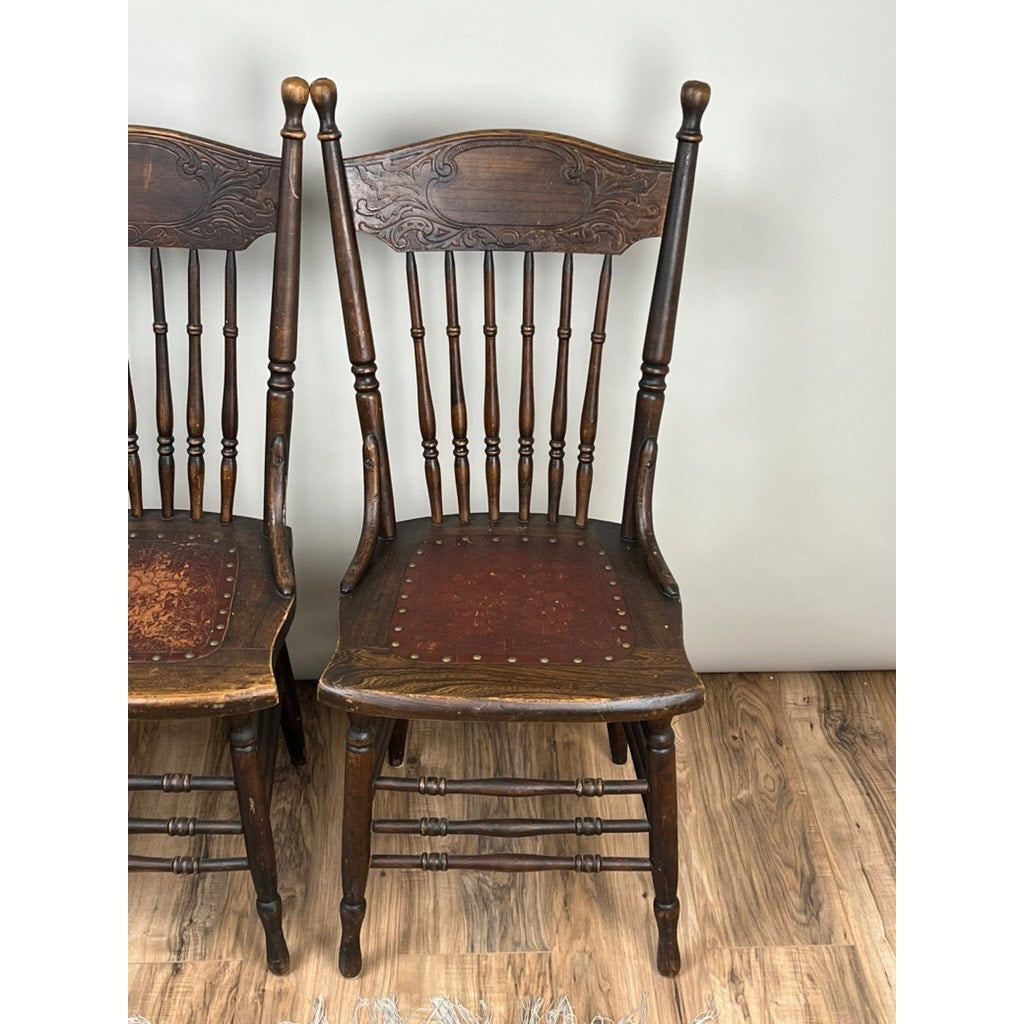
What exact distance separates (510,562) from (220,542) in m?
0.42

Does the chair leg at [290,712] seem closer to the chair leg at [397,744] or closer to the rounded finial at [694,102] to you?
the chair leg at [397,744]

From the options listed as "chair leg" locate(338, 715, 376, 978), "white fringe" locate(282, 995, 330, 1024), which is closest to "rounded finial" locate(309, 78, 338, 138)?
"chair leg" locate(338, 715, 376, 978)

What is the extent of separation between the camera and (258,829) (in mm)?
1451

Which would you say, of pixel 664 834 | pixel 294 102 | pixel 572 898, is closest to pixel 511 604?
pixel 664 834

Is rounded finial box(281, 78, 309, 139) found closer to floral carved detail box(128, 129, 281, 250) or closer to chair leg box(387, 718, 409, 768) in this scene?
floral carved detail box(128, 129, 281, 250)

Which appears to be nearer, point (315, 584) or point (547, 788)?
point (547, 788)

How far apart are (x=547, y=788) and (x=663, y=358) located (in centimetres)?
61

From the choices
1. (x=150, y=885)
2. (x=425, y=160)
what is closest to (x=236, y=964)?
(x=150, y=885)

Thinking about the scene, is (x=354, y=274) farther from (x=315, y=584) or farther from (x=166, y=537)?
(x=315, y=584)

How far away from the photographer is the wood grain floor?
151 cm

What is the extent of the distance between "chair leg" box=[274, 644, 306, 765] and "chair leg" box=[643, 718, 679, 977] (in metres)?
0.64

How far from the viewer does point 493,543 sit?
162 centimetres

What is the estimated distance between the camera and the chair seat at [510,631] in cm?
132

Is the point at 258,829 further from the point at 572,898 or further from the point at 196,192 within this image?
the point at 196,192
